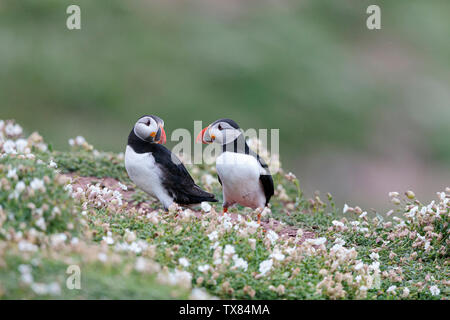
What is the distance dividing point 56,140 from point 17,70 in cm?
310

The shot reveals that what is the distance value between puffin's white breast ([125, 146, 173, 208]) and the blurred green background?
4.80 m

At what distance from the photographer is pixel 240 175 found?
20.1 ft

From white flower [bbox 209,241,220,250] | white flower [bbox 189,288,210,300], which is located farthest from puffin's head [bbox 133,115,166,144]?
white flower [bbox 189,288,210,300]

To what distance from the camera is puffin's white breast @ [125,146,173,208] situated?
618 cm

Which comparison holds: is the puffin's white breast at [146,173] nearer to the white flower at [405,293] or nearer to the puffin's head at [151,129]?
the puffin's head at [151,129]

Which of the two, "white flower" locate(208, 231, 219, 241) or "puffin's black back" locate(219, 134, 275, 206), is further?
"puffin's black back" locate(219, 134, 275, 206)

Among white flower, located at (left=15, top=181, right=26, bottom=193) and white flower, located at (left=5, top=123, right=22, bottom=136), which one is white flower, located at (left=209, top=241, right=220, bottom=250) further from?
white flower, located at (left=5, top=123, right=22, bottom=136)

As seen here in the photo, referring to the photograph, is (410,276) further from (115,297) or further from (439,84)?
(439,84)

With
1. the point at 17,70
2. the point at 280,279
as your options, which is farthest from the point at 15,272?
the point at 17,70

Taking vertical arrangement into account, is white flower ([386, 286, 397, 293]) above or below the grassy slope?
below

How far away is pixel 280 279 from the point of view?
14.3 ft

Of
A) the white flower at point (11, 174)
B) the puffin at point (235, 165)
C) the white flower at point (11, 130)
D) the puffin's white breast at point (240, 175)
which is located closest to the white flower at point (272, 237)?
the puffin at point (235, 165)

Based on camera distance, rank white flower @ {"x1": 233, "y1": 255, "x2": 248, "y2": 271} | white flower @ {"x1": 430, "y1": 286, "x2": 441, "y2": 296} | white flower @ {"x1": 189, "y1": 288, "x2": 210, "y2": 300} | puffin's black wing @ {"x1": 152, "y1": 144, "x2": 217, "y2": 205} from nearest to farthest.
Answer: white flower @ {"x1": 189, "y1": 288, "x2": 210, "y2": 300}, white flower @ {"x1": 233, "y1": 255, "x2": 248, "y2": 271}, white flower @ {"x1": 430, "y1": 286, "x2": 441, "y2": 296}, puffin's black wing @ {"x1": 152, "y1": 144, "x2": 217, "y2": 205}
